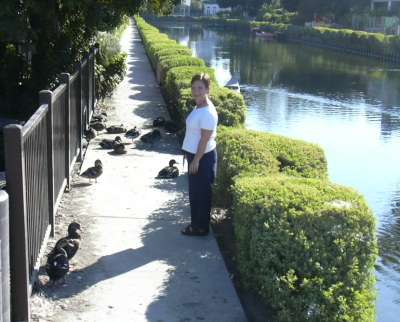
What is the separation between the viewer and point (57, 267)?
529cm

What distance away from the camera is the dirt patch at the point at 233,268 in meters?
5.05

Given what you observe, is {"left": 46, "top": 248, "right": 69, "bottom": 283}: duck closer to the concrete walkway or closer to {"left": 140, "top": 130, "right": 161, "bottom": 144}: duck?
the concrete walkway

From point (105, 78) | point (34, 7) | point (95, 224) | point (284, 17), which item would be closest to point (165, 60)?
point (105, 78)

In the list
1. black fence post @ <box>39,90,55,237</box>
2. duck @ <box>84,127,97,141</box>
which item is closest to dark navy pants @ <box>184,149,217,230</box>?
black fence post @ <box>39,90,55,237</box>

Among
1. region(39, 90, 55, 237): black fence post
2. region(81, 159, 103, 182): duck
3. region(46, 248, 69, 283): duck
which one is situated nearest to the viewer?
region(46, 248, 69, 283): duck

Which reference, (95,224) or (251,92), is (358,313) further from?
(251,92)

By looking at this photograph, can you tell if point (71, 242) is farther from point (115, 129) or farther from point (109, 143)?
point (115, 129)

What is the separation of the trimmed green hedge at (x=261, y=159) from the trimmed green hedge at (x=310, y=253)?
1337 mm

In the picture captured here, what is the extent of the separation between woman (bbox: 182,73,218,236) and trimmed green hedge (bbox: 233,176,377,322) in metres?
1.22

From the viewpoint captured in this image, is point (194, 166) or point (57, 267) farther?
point (194, 166)

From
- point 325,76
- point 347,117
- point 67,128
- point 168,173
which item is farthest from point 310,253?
point 325,76

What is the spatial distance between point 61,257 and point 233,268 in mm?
→ 1537

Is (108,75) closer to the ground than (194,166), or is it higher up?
closer to the ground

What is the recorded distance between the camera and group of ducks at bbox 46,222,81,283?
17.4ft
